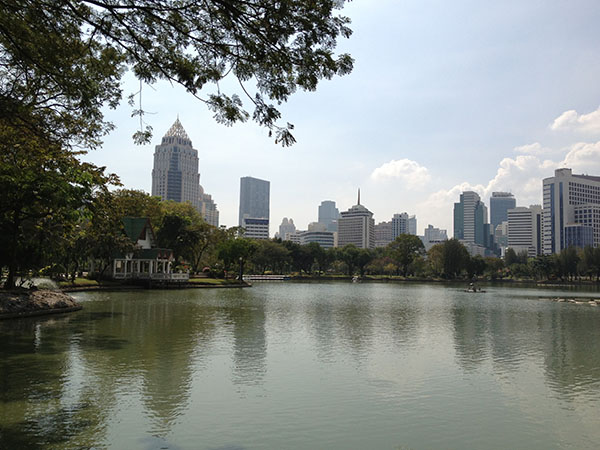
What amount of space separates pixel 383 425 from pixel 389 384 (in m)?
2.92

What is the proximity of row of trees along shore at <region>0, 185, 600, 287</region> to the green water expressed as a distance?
519 cm

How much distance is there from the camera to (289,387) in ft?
35.5

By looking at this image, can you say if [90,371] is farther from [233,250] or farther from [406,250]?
[406,250]

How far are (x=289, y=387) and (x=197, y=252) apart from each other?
59.3m

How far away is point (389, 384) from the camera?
1131 centimetres

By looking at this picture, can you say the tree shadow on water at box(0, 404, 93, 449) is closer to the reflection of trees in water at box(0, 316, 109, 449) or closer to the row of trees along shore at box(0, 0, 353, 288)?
the reflection of trees in water at box(0, 316, 109, 449)

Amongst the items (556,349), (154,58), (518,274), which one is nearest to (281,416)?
(154,58)

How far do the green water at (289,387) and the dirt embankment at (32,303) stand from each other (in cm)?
100

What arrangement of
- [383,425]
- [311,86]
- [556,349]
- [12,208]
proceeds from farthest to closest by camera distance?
[12,208]
[556,349]
[383,425]
[311,86]

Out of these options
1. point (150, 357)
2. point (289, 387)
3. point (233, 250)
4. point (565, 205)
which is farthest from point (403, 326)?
point (565, 205)

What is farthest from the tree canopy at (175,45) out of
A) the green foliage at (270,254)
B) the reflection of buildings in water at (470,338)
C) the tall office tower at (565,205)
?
the tall office tower at (565,205)

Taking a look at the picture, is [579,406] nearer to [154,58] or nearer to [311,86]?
[311,86]

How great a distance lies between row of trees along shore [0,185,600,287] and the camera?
2420 centimetres

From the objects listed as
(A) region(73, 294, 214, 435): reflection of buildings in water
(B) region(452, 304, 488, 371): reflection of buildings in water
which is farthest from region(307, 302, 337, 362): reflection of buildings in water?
(B) region(452, 304, 488, 371): reflection of buildings in water
